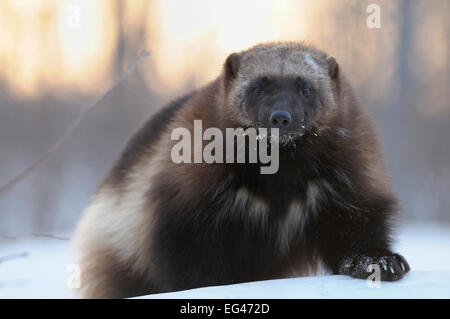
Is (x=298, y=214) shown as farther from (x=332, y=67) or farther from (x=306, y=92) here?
(x=332, y=67)

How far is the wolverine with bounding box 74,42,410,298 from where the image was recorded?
267 cm

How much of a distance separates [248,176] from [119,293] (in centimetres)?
101

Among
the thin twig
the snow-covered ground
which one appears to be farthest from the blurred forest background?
the thin twig

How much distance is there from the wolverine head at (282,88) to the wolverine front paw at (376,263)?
1.94 feet

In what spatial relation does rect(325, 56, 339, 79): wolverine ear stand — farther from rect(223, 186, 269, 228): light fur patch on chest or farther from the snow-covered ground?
the snow-covered ground

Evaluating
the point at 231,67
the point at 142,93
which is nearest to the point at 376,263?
the point at 231,67

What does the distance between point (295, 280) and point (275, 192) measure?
499 millimetres

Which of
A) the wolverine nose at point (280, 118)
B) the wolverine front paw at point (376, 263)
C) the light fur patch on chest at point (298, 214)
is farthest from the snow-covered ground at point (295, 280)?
the wolverine nose at point (280, 118)

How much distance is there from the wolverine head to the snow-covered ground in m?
0.66

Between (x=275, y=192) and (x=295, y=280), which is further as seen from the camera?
(x=275, y=192)

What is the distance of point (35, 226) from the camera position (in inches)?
307

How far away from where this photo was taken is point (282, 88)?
2607 mm
